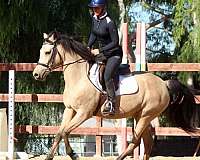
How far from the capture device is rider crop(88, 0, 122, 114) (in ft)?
25.4

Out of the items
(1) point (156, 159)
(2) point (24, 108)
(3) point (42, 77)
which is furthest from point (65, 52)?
(2) point (24, 108)

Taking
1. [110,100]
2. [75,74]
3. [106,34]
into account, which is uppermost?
[106,34]

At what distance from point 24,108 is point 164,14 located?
4308 millimetres

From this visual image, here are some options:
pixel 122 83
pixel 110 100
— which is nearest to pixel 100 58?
pixel 122 83

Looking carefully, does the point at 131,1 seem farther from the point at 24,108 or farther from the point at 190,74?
the point at 24,108

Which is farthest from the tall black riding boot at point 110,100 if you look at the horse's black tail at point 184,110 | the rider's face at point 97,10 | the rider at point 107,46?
the horse's black tail at point 184,110

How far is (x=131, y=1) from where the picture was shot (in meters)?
13.5

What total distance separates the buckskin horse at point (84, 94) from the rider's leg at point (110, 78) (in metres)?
0.14

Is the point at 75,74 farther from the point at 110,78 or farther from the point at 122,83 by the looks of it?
the point at 122,83

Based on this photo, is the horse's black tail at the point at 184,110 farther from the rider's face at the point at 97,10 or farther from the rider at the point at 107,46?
the rider's face at the point at 97,10

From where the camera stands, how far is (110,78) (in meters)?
7.75

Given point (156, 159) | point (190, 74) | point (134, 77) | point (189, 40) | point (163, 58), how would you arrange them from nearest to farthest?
point (134, 77) → point (156, 159) → point (189, 40) → point (190, 74) → point (163, 58)

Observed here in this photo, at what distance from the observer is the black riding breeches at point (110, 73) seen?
25.4 ft

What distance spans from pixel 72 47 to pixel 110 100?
0.96 m
